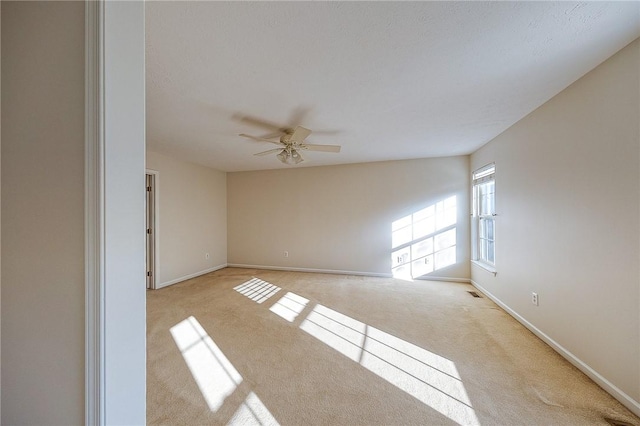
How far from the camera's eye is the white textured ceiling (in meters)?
1.27

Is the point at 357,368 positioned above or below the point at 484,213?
below

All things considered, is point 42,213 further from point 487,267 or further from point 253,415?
point 487,267

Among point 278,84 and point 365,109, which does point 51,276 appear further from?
point 365,109

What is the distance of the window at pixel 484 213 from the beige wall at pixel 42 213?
4.13m

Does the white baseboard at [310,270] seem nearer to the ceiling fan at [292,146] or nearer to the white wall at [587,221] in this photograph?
the white wall at [587,221]

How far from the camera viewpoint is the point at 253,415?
1.48 metres

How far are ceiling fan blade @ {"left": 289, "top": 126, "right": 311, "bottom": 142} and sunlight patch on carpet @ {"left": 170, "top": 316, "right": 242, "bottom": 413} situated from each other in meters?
2.18

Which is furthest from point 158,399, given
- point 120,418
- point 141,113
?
point 141,113

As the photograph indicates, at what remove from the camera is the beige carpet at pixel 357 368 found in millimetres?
1494

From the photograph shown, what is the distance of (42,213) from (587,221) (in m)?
3.12

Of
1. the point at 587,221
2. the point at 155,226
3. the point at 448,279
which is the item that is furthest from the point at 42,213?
the point at 448,279

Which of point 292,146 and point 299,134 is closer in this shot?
point 299,134

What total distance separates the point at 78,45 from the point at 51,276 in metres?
0.73

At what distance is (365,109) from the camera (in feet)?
7.87
